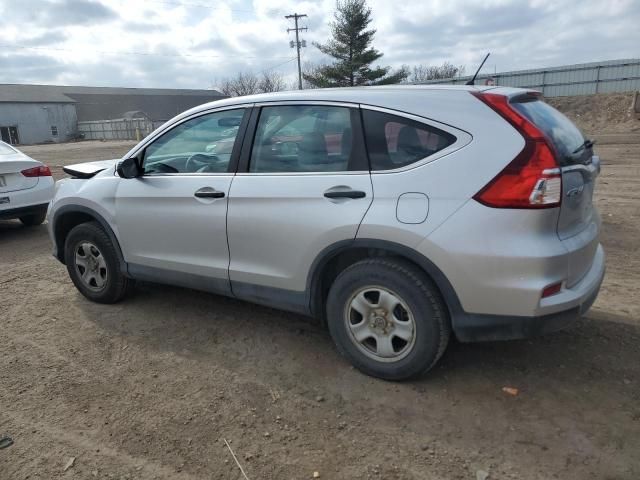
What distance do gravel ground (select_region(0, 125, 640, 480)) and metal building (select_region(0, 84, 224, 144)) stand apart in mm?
52529

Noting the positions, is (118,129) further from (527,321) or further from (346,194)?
(527,321)

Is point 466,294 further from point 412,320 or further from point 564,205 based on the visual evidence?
point 564,205

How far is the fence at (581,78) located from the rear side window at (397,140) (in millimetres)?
29039

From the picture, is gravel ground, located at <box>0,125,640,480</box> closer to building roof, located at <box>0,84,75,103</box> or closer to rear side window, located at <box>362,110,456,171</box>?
rear side window, located at <box>362,110,456,171</box>

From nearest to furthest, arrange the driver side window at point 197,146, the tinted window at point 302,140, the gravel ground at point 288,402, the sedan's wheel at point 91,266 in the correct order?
the gravel ground at point 288,402 → the tinted window at point 302,140 → the driver side window at point 197,146 → the sedan's wheel at point 91,266

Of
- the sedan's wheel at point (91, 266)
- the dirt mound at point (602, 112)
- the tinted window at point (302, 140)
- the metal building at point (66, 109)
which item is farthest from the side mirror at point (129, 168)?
the metal building at point (66, 109)

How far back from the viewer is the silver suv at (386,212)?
2.66 m

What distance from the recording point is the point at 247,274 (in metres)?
3.55

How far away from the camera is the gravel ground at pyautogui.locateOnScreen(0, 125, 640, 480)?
2541 millimetres

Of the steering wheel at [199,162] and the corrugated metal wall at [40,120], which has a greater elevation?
the corrugated metal wall at [40,120]

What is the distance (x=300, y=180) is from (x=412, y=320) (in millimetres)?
1103

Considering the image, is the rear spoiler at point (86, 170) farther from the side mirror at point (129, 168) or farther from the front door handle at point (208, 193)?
the front door handle at point (208, 193)

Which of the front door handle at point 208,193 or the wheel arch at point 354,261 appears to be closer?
the wheel arch at point 354,261

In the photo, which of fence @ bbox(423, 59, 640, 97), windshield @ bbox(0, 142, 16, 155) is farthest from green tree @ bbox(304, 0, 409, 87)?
windshield @ bbox(0, 142, 16, 155)
